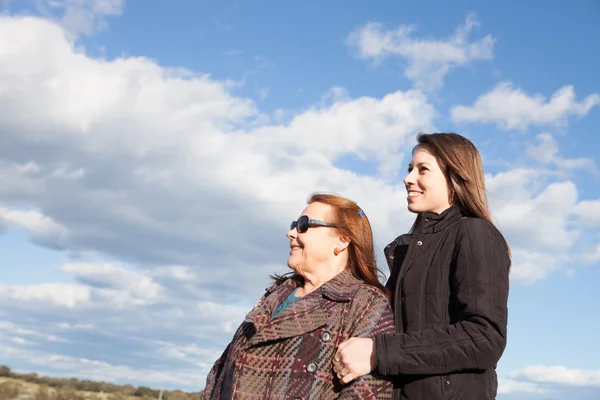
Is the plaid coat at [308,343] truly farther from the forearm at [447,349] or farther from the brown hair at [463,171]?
the brown hair at [463,171]

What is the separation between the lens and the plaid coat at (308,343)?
163 inches

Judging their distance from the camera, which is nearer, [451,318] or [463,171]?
[451,318]

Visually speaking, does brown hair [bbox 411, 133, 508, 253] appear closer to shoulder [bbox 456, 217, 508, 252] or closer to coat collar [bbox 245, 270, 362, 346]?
shoulder [bbox 456, 217, 508, 252]

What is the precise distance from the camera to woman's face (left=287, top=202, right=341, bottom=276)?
15.7ft

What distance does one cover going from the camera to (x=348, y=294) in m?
4.46

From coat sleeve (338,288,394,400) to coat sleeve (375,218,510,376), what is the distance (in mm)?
266

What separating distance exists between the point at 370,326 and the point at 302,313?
50 cm

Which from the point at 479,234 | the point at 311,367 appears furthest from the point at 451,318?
the point at 311,367

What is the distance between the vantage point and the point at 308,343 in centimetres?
432

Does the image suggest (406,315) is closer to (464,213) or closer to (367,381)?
(367,381)

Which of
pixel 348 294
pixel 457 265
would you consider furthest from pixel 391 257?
pixel 457 265

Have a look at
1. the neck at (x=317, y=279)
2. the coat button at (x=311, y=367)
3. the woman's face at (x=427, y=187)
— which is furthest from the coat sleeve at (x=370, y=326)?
the woman's face at (x=427, y=187)

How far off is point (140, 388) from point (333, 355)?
143ft

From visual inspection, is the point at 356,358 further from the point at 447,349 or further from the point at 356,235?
the point at 356,235
